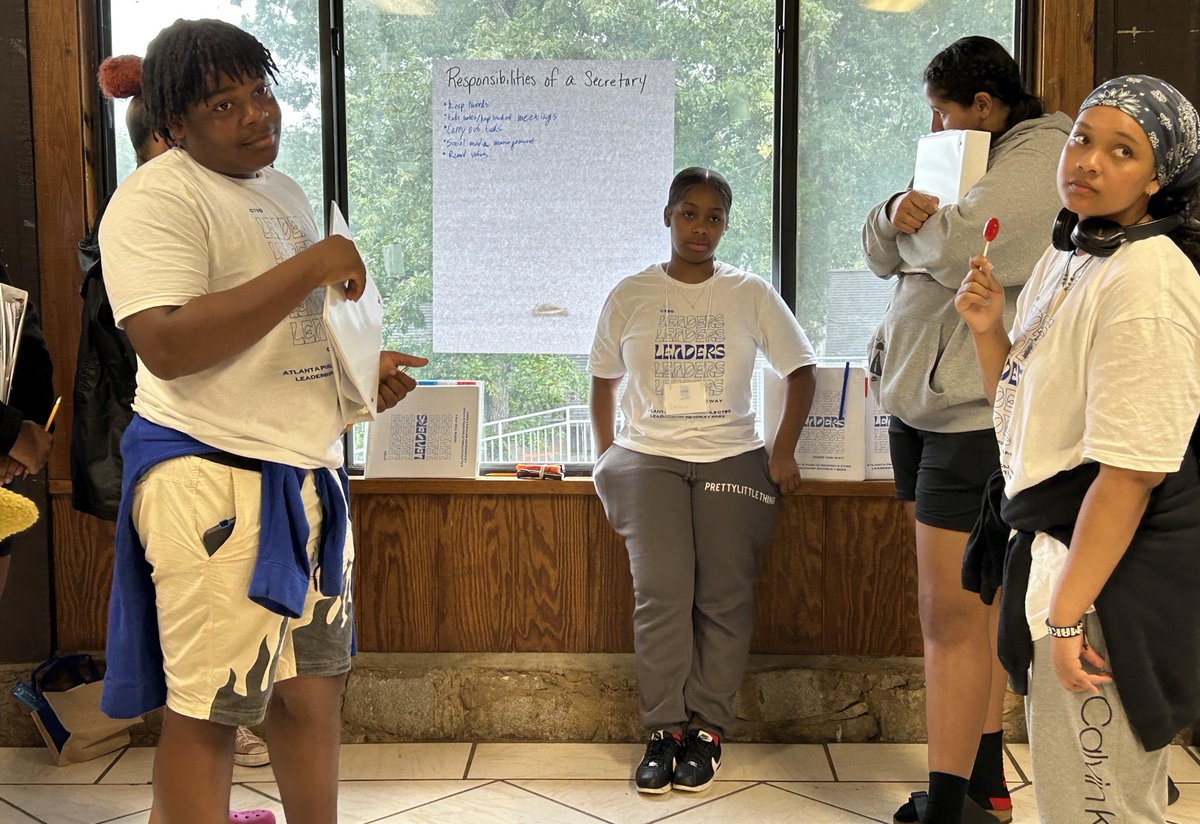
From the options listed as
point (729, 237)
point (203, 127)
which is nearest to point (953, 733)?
point (729, 237)

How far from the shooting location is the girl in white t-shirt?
2.69 metres

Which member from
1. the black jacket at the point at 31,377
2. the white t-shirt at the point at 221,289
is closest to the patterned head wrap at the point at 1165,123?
the white t-shirt at the point at 221,289

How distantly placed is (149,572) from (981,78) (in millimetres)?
1736

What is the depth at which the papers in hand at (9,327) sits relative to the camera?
6.55 ft

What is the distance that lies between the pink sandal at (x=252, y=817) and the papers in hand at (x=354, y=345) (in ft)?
3.56

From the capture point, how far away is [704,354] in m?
2.82

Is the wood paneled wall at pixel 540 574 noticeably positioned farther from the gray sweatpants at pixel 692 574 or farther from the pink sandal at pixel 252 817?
the pink sandal at pixel 252 817

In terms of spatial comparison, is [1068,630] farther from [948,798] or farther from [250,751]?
[250,751]

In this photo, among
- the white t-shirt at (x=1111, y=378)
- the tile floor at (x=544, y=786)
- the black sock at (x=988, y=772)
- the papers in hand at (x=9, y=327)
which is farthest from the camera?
the tile floor at (x=544, y=786)

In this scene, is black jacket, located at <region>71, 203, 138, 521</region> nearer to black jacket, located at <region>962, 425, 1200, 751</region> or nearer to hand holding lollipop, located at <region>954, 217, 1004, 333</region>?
hand holding lollipop, located at <region>954, 217, 1004, 333</region>

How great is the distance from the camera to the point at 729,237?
304cm

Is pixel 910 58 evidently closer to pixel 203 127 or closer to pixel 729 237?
pixel 729 237

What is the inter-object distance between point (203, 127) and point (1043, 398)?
120 centimetres

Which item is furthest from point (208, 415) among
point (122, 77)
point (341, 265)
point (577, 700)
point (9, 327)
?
point (577, 700)
